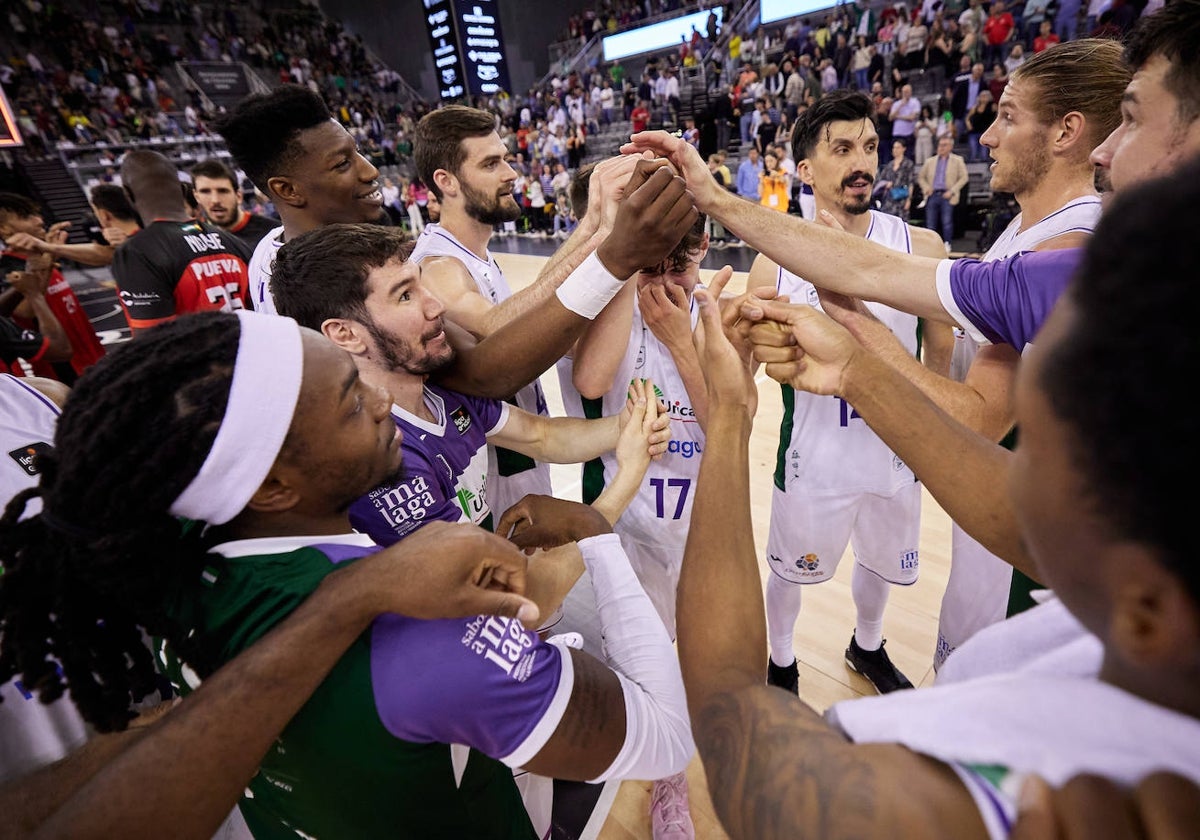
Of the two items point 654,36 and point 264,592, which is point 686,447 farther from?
point 654,36

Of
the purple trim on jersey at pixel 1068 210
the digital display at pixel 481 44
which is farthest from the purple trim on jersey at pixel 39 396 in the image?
the digital display at pixel 481 44

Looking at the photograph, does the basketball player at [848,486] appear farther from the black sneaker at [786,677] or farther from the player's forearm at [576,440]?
the player's forearm at [576,440]

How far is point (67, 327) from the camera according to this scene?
14.7ft

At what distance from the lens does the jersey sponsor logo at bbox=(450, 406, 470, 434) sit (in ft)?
6.83

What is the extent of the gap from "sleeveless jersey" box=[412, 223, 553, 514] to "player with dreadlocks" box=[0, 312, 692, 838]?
1499 mm

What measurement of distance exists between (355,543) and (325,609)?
0.25 m

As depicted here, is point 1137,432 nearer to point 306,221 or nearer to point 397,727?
point 397,727

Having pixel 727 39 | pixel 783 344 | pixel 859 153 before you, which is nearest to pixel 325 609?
pixel 783 344

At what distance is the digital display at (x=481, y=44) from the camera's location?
636 inches

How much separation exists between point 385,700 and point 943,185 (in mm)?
10434

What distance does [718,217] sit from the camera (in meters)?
2.12

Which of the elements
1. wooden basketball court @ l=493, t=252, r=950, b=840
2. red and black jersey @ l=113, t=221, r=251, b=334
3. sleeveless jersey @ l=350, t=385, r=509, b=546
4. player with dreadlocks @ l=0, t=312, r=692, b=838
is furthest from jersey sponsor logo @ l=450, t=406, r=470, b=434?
red and black jersey @ l=113, t=221, r=251, b=334

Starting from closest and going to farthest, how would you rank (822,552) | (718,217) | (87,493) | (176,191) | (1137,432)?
(1137,432)
(87,493)
(718,217)
(822,552)
(176,191)

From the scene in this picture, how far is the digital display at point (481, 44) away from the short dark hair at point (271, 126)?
15.5 m
